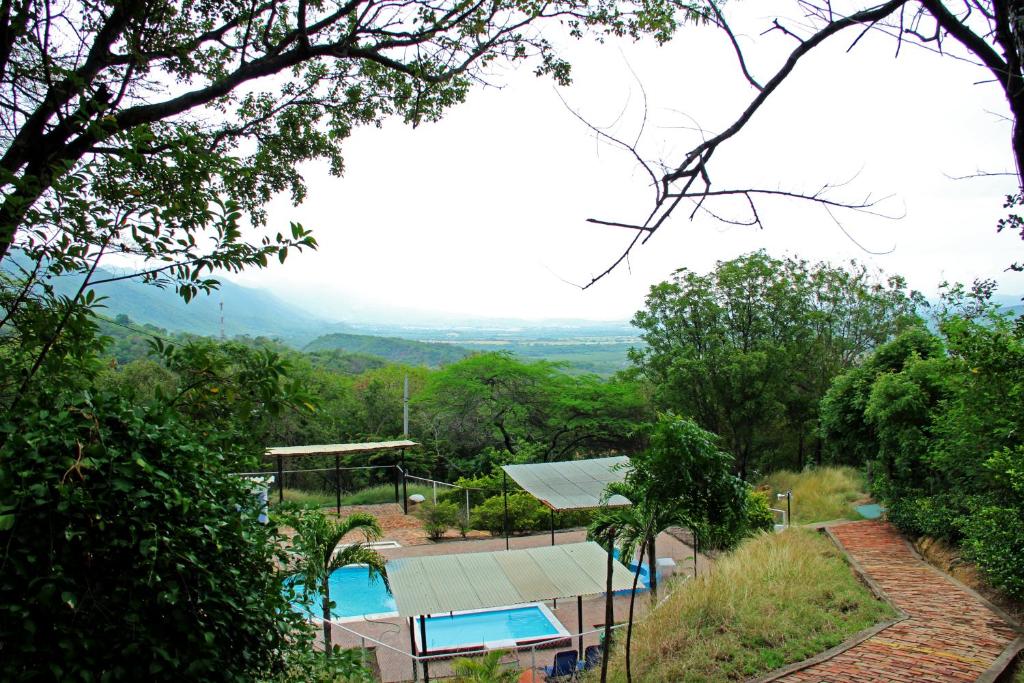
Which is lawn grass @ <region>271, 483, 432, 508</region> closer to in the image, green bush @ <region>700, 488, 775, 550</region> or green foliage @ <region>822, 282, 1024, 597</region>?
green bush @ <region>700, 488, 775, 550</region>

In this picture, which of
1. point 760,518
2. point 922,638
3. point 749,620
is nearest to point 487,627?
point 760,518

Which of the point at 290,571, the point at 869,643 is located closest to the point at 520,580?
the point at 869,643

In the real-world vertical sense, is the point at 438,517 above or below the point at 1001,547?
below

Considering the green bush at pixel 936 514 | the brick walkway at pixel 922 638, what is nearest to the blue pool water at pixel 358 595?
the brick walkway at pixel 922 638

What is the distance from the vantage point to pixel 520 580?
8.34 m

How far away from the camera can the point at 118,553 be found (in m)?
2.09

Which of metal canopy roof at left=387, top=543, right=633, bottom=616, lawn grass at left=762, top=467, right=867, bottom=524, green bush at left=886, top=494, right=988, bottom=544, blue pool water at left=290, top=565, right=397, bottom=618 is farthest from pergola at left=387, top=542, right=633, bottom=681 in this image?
lawn grass at left=762, top=467, right=867, bottom=524

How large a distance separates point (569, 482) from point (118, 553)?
11027 mm

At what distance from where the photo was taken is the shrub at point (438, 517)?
14562 mm

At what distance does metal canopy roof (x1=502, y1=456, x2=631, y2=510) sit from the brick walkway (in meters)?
3.91

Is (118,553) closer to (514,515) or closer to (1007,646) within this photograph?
(1007,646)

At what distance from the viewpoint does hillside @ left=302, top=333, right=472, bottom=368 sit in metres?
64.8

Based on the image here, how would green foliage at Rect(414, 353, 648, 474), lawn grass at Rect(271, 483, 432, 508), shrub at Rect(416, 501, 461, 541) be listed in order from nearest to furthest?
1. shrub at Rect(416, 501, 461, 541)
2. lawn grass at Rect(271, 483, 432, 508)
3. green foliage at Rect(414, 353, 648, 474)

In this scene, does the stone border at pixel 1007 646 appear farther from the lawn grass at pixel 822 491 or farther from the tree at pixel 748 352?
the tree at pixel 748 352
